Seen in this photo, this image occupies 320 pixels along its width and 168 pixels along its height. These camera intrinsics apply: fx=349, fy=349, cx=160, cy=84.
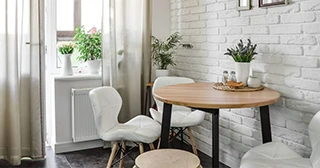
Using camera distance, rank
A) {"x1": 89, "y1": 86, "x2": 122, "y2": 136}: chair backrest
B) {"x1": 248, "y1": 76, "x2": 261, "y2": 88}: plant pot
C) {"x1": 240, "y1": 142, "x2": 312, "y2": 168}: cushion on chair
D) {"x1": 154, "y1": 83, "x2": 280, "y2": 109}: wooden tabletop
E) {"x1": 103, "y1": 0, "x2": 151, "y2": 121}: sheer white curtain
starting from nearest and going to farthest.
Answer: {"x1": 240, "y1": 142, "x2": 312, "y2": 168}: cushion on chair, {"x1": 154, "y1": 83, "x2": 280, "y2": 109}: wooden tabletop, {"x1": 248, "y1": 76, "x2": 261, "y2": 88}: plant pot, {"x1": 89, "y1": 86, "x2": 122, "y2": 136}: chair backrest, {"x1": 103, "y1": 0, "x2": 151, "y2": 121}: sheer white curtain

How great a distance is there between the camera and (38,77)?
11.1 ft

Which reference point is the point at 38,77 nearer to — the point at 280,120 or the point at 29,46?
the point at 29,46

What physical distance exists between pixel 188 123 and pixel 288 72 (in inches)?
37.5

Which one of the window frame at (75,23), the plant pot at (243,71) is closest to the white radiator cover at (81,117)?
the window frame at (75,23)

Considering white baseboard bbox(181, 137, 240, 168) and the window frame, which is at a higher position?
the window frame

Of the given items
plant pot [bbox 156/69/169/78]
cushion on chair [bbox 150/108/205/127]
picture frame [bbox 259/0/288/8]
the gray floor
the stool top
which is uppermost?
picture frame [bbox 259/0/288/8]

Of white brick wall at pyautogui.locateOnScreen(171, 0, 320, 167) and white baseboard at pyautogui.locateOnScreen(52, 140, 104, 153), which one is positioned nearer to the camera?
white brick wall at pyautogui.locateOnScreen(171, 0, 320, 167)

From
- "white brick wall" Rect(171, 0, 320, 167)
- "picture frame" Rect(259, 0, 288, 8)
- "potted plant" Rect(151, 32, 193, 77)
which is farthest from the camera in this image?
"potted plant" Rect(151, 32, 193, 77)

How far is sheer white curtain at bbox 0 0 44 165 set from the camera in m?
3.25

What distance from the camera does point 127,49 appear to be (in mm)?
3729

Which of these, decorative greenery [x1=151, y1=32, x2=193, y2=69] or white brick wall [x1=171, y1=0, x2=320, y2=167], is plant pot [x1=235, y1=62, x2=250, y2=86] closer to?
white brick wall [x1=171, y1=0, x2=320, y2=167]

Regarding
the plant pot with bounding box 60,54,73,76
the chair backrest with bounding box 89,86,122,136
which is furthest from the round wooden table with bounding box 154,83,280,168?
the plant pot with bounding box 60,54,73,76

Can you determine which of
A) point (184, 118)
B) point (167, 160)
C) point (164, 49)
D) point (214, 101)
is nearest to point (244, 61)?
point (214, 101)

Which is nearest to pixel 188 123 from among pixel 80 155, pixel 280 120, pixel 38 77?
pixel 280 120
